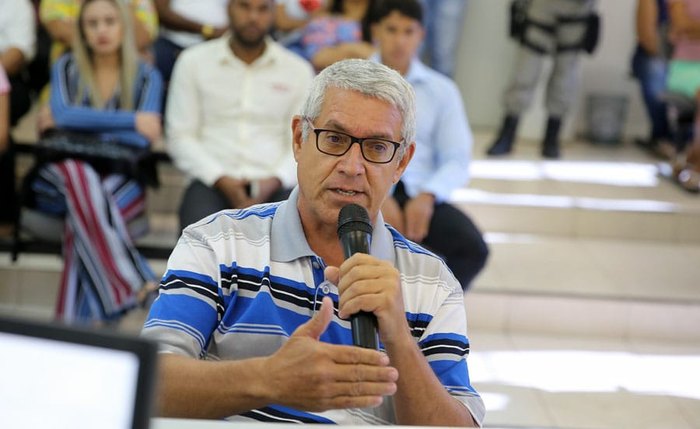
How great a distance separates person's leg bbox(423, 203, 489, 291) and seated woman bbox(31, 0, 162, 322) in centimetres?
107

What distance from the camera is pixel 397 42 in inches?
154

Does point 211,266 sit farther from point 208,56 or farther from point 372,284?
point 208,56

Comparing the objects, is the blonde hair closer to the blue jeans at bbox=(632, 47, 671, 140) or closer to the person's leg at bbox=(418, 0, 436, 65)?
the person's leg at bbox=(418, 0, 436, 65)

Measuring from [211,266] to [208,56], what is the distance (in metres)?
2.45

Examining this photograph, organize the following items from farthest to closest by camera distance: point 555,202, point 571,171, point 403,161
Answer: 1. point 571,171
2. point 555,202
3. point 403,161

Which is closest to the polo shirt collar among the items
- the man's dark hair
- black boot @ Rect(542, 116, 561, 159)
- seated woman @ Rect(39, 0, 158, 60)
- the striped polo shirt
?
the striped polo shirt

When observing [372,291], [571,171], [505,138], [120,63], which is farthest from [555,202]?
[372,291]

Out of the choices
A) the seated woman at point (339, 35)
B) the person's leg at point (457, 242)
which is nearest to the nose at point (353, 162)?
the person's leg at point (457, 242)

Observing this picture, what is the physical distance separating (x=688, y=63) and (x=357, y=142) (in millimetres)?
3730

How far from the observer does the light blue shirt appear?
3873 millimetres

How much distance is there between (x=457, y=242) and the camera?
3.76 m

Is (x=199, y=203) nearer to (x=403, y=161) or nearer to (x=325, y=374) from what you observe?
(x=403, y=161)

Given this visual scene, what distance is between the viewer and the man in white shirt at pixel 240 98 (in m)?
3.98

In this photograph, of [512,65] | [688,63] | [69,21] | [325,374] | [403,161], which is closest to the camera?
[325,374]
